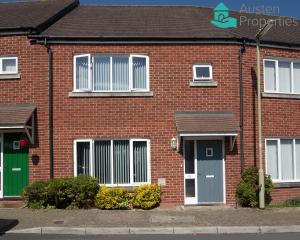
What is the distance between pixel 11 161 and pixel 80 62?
13.0 ft

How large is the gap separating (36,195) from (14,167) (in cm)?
164

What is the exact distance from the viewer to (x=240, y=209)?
1430cm

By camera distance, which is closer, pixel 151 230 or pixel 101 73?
pixel 151 230

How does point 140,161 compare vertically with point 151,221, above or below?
above

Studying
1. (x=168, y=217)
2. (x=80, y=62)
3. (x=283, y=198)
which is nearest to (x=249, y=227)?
(x=168, y=217)

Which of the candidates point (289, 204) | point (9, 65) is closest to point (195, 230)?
point (289, 204)

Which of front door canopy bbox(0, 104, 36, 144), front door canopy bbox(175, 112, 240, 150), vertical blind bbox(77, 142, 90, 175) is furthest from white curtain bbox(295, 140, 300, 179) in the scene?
front door canopy bbox(0, 104, 36, 144)

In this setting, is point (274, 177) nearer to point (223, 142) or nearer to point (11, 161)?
point (223, 142)

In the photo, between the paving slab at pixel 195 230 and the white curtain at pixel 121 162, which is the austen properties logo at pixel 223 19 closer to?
the white curtain at pixel 121 162

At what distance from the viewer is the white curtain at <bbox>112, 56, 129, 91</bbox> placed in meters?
15.5

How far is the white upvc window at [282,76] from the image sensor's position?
1634 centimetres

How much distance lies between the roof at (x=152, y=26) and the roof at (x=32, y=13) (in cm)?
29

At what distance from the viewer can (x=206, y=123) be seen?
48.8 feet

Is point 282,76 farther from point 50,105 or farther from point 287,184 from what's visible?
point 50,105
